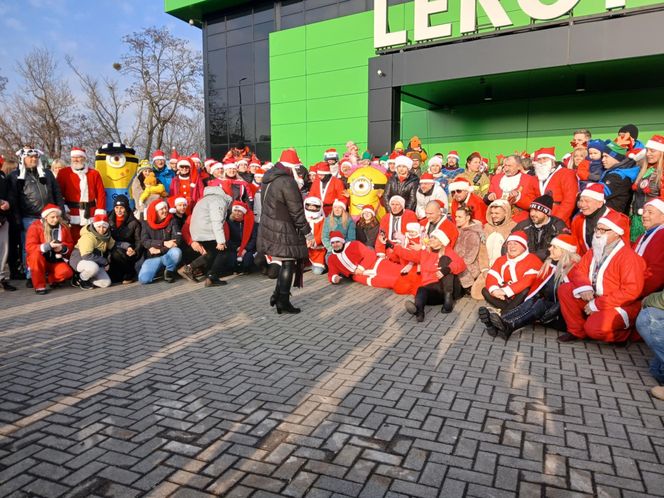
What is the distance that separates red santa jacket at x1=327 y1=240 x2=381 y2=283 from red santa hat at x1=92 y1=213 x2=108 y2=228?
3779 mm

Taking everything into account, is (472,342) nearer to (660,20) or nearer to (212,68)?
(660,20)

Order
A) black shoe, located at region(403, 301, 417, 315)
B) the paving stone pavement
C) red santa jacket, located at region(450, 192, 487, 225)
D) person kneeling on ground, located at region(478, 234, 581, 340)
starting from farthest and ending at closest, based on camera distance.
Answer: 1. red santa jacket, located at region(450, 192, 487, 225)
2. black shoe, located at region(403, 301, 417, 315)
3. person kneeling on ground, located at region(478, 234, 581, 340)
4. the paving stone pavement

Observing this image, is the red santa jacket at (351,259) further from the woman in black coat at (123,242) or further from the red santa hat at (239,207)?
the woman in black coat at (123,242)

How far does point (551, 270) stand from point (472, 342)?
58.2 inches

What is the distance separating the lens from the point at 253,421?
3.21 meters

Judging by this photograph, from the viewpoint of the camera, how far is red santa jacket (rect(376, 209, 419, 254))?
7422mm

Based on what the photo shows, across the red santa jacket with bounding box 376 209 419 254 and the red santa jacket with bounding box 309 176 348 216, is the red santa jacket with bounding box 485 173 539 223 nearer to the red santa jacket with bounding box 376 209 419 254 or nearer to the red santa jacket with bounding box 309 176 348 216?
the red santa jacket with bounding box 376 209 419 254

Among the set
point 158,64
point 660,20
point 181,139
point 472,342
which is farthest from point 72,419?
point 181,139

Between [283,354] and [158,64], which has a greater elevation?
[158,64]

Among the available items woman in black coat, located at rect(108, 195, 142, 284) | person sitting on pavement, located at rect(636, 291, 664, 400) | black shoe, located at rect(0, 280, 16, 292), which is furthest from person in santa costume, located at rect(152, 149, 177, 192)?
person sitting on pavement, located at rect(636, 291, 664, 400)

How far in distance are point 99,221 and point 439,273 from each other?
5.48m

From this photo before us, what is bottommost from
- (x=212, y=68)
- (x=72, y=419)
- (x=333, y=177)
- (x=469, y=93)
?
(x=72, y=419)

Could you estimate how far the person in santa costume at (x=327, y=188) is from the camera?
9.12m

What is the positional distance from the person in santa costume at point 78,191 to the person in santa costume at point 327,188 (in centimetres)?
399
